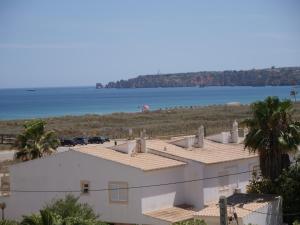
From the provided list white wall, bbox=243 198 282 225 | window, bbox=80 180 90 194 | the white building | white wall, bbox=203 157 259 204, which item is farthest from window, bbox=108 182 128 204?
white wall, bbox=243 198 282 225

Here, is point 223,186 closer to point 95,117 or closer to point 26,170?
point 26,170

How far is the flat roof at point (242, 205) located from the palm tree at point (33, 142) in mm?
11754

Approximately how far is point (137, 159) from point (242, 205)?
6.42 m

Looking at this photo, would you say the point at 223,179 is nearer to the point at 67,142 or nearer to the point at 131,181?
the point at 131,181

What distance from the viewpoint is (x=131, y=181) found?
3278 centimetres

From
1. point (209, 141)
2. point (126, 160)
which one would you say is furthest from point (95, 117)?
point (126, 160)

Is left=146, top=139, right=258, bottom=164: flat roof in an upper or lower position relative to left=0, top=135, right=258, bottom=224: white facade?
upper

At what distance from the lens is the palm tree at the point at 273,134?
33188 mm

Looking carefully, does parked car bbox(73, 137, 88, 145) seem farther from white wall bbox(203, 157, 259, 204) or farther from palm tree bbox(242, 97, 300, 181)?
palm tree bbox(242, 97, 300, 181)

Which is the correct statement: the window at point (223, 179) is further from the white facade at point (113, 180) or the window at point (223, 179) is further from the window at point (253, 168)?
the window at point (253, 168)

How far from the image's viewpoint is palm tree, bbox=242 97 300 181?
3319 centimetres

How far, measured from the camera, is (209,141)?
43.4 metres

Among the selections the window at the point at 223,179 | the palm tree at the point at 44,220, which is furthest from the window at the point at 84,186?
the palm tree at the point at 44,220

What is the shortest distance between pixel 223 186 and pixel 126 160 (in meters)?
6.16
